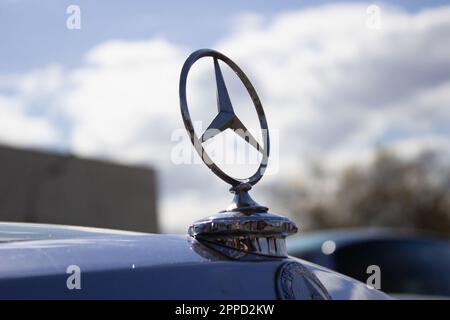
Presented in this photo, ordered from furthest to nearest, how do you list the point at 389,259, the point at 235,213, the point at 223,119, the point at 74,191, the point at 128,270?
the point at 389,259
the point at 74,191
the point at 223,119
the point at 235,213
the point at 128,270

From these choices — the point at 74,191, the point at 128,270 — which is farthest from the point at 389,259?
the point at 128,270

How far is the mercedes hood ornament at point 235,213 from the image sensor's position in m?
1.76

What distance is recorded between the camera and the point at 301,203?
4694 centimetres

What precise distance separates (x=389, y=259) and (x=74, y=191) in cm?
271

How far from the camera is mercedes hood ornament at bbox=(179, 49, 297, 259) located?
5.77 feet

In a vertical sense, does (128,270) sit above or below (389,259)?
below

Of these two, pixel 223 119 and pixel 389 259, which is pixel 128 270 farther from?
pixel 389 259

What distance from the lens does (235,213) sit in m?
1.82

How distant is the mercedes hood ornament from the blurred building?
12.5 feet

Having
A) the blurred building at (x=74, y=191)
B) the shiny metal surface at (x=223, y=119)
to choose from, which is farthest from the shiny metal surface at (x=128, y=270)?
the blurred building at (x=74, y=191)

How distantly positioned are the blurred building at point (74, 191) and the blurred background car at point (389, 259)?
1.58 meters

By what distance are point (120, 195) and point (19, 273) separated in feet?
18.8
